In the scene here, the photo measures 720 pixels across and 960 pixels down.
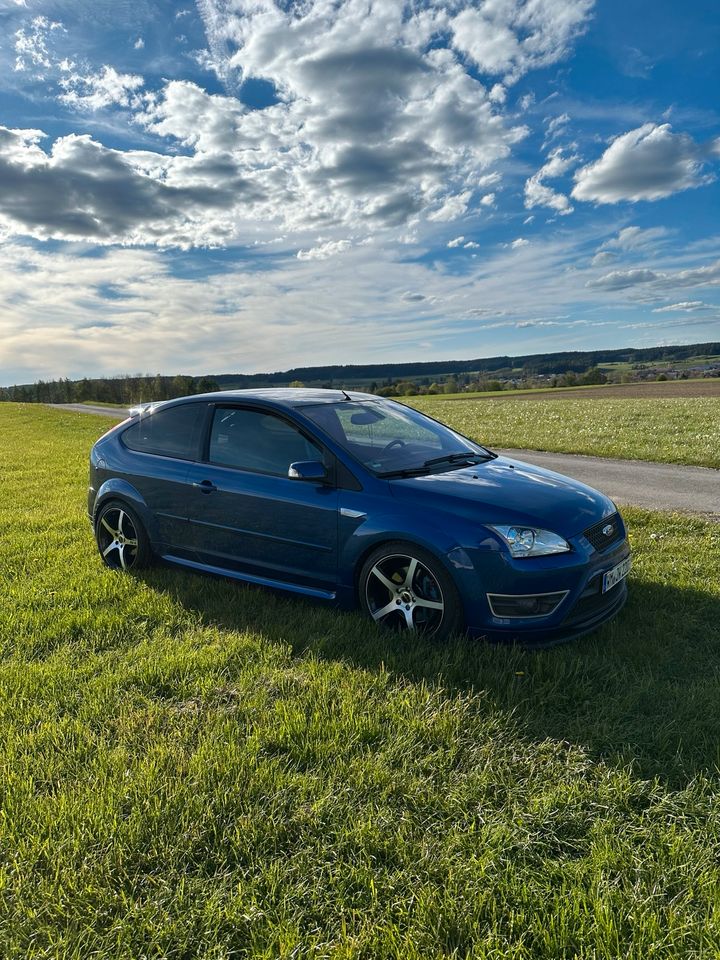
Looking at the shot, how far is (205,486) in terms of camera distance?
189 inches

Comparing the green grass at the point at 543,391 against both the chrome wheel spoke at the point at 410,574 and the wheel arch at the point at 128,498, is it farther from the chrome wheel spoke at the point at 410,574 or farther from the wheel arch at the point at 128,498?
the chrome wheel spoke at the point at 410,574

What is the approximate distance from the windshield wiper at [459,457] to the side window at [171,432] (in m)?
1.88

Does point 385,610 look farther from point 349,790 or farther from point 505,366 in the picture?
point 505,366

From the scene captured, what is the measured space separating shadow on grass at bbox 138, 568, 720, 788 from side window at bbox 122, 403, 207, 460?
1211mm

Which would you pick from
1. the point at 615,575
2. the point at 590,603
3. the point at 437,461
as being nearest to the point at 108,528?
the point at 437,461

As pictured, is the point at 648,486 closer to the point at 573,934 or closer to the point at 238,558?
the point at 238,558

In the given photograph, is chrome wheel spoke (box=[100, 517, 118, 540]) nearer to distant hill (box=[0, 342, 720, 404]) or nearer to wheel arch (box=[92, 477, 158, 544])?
wheel arch (box=[92, 477, 158, 544])

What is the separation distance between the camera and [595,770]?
106 inches

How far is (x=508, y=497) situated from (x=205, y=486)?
2293mm

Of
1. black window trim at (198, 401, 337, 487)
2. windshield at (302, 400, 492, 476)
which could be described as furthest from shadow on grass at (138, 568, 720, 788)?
windshield at (302, 400, 492, 476)

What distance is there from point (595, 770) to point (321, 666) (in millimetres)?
1511

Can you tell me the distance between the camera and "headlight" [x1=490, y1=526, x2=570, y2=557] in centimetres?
363

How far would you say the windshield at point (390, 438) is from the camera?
14.5 ft

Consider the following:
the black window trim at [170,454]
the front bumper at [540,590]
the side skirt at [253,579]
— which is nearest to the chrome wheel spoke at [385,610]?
the side skirt at [253,579]
